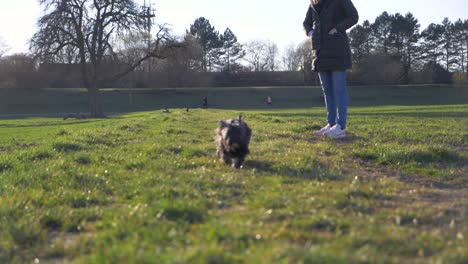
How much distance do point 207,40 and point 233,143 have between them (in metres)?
91.9

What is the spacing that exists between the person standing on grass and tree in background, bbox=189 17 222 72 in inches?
3407

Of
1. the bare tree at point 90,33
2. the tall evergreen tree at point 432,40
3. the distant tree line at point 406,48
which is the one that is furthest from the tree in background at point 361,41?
the bare tree at point 90,33

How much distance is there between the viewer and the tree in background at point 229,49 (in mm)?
99562

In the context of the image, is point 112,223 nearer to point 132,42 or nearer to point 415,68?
point 132,42

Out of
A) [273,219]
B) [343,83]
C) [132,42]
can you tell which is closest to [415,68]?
[132,42]

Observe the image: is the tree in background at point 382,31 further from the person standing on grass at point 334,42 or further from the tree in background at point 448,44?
the person standing on grass at point 334,42

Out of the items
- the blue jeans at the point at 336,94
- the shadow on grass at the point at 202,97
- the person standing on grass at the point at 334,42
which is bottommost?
the shadow on grass at the point at 202,97

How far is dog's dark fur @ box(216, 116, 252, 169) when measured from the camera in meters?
6.97

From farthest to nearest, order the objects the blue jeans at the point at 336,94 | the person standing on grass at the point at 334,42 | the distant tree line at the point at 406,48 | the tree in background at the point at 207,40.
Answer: the tree in background at the point at 207,40 → the distant tree line at the point at 406,48 → the blue jeans at the point at 336,94 → the person standing on grass at the point at 334,42

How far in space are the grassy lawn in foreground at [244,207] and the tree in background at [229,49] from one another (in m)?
91.3

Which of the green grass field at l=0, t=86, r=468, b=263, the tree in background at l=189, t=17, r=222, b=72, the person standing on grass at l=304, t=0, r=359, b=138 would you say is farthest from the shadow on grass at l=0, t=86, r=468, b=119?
the green grass field at l=0, t=86, r=468, b=263

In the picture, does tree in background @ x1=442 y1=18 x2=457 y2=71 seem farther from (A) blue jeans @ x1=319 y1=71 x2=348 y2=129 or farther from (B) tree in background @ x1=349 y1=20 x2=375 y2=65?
(A) blue jeans @ x1=319 y1=71 x2=348 y2=129

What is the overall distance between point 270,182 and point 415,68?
305 ft

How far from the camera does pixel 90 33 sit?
141 feet
